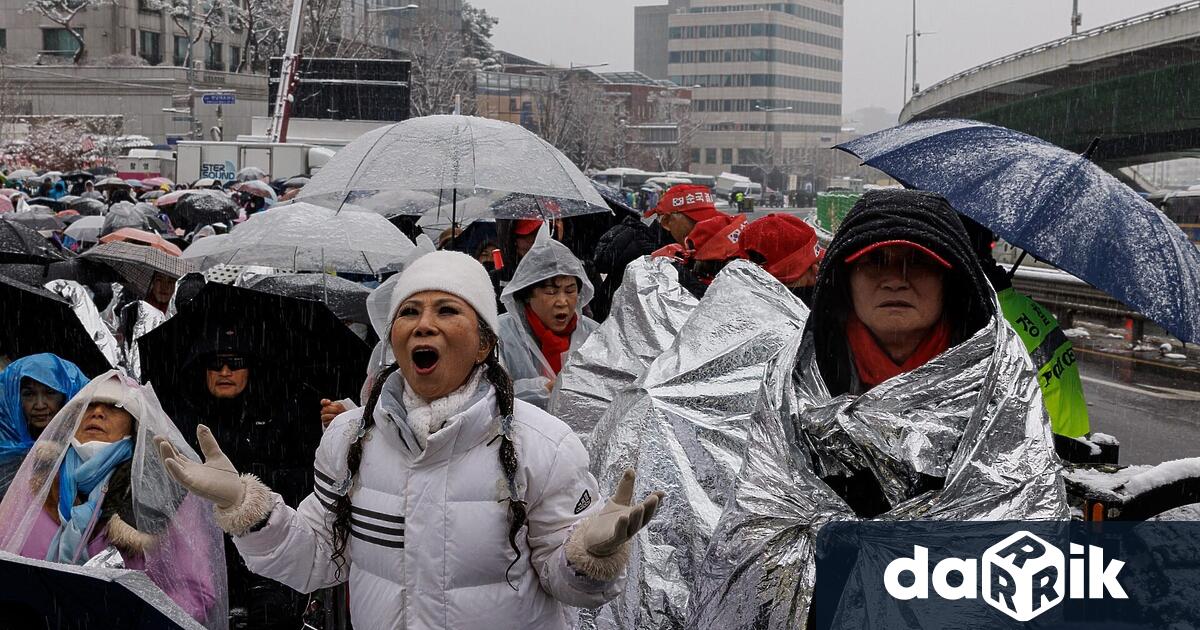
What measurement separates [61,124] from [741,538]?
222 ft

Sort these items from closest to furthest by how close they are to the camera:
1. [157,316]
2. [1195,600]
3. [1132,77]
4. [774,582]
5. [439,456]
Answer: [1195,600]
[774,582]
[439,456]
[157,316]
[1132,77]

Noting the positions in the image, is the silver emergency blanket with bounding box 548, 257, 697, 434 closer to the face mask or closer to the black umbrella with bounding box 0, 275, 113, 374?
the face mask

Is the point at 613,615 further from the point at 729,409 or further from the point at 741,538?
the point at 741,538

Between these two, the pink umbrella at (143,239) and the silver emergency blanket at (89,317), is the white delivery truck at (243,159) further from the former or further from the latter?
the silver emergency blanket at (89,317)

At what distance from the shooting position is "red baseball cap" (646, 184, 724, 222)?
9055 millimetres

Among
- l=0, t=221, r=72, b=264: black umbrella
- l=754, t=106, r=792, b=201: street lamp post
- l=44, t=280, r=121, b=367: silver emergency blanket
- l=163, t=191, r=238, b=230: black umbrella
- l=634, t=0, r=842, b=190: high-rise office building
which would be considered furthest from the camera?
l=634, t=0, r=842, b=190: high-rise office building

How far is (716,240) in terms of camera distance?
736 centimetres

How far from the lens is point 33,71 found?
7244 centimetres

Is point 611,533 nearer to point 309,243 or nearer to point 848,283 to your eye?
point 848,283

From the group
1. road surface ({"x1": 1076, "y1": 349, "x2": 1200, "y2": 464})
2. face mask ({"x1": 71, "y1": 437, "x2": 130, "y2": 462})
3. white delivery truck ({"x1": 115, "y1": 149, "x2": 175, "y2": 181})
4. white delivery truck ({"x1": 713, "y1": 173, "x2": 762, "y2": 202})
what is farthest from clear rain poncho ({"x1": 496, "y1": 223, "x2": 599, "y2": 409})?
white delivery truck ({"x1": 713, "y1": 173, "x2": 762, "y2": 202})

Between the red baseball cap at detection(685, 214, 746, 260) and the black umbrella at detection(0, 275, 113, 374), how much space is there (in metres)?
3.21

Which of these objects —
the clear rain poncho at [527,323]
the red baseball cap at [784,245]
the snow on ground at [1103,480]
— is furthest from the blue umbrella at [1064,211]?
the clear rain poncho at [527,323]

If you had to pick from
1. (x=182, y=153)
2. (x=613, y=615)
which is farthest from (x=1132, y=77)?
(x=613, y=615)

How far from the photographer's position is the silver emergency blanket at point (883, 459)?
8.52ft
